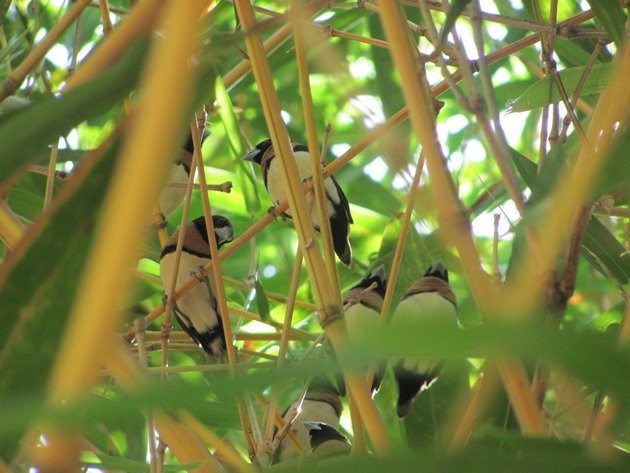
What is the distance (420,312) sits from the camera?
1006 millimetres

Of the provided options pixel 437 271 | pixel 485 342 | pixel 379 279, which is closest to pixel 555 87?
pixel 437 271

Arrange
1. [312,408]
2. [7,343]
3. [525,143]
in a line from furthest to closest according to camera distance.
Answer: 1. [525,143]
2. [312,408]
3. [7,343]

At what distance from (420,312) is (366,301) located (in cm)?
19

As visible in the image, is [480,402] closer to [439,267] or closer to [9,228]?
[9,228]

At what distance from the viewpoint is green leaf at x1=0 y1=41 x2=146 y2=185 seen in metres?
0.42

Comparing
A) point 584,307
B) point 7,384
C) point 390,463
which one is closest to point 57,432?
point 390,463

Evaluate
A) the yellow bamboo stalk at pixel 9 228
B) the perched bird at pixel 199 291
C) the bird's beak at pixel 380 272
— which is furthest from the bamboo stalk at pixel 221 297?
the bird's beak at pixel 380 272

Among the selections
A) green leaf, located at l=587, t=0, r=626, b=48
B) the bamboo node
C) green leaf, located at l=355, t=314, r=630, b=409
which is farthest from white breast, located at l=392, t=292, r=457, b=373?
green leaf, located at l=355, t=314, r=630, b=409

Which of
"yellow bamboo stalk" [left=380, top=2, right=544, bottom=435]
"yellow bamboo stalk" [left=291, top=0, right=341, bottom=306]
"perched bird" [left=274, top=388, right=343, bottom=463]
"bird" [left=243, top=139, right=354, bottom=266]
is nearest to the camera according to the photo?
"yellow bamboo stalk" [left=380, top=2, right=544, bottom=435]

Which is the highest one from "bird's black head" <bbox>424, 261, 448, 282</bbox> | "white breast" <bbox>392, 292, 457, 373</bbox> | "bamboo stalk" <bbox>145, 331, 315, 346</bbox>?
"bird's black head" <bbox>424, 261, 448, 282</bbox>

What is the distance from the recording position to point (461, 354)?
282 millimetres

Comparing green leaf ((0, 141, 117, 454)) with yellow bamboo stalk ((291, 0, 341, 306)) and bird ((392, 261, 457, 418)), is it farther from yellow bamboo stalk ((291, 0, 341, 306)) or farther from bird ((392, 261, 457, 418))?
bird ((392, 261, 457, 418))

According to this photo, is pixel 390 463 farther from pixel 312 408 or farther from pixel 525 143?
pixel 525 143

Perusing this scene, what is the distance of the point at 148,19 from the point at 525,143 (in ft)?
5.61
